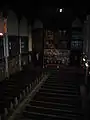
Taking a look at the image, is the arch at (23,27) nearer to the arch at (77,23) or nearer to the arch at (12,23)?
the arch at (12,23)

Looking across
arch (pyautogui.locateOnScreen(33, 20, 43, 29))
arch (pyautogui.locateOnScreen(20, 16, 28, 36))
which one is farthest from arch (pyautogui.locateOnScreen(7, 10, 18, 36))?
arch (pyautogui.locateOnScreen(33, 20, 43, 29))

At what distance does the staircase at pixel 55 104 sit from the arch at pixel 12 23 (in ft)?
11.1

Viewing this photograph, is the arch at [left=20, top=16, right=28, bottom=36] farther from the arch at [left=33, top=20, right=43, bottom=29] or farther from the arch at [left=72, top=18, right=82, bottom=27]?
the arch at [left=72, top=18, right=82, bottom=27]

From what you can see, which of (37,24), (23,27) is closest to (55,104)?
(23,27)

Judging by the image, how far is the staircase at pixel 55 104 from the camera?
3.09 meters

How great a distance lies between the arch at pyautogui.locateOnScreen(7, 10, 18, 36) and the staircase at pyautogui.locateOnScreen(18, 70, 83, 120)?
11.1ft

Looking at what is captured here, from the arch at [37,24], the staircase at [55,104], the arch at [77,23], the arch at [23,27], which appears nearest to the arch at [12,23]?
the arch at [23,27]

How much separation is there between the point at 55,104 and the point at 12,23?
16.6 feet

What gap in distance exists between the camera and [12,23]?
771 cm

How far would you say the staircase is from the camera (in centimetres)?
309

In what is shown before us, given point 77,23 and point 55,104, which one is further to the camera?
point 77,23

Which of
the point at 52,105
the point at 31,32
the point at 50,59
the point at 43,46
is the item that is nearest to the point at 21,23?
the point at 31,32

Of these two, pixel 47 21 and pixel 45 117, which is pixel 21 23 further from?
pixel 45 117

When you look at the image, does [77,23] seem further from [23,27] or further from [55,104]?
[55,104]
